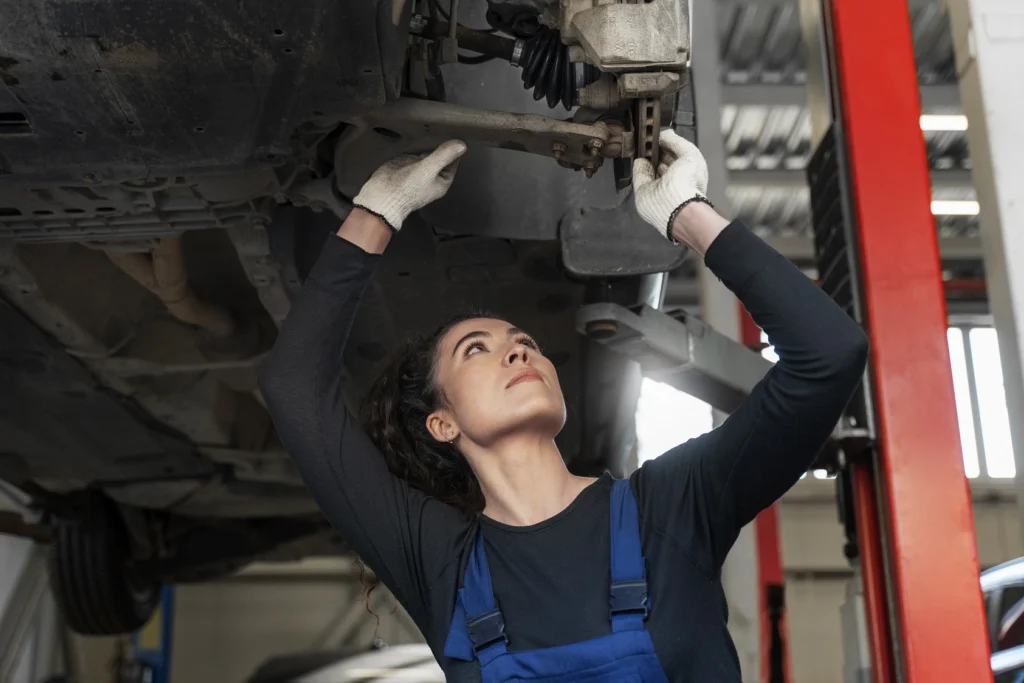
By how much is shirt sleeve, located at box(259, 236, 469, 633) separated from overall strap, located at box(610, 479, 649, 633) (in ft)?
0.85

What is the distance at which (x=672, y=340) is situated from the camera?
2.79m

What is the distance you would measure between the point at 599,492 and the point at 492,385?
24 cm

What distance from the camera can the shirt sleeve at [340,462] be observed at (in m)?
1.59

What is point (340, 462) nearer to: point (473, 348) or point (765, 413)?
point (473, 348)

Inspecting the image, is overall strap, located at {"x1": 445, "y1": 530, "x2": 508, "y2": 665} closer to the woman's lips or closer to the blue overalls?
the blue overalls

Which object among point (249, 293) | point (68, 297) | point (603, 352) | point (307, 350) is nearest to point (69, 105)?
point (307, 350)

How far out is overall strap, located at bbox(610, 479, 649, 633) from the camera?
1354mm

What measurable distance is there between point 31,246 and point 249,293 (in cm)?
60

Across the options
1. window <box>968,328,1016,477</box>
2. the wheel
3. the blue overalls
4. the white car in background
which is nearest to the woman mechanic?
the blue overalls

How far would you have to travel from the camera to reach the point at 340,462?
5.27 ft

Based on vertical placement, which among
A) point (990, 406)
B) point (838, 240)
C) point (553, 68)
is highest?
point (990, 406)

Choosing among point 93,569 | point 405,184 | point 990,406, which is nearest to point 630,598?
point 405,184

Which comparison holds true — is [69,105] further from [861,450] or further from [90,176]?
[861,450]

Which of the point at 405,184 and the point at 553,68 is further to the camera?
the point at 553,68
